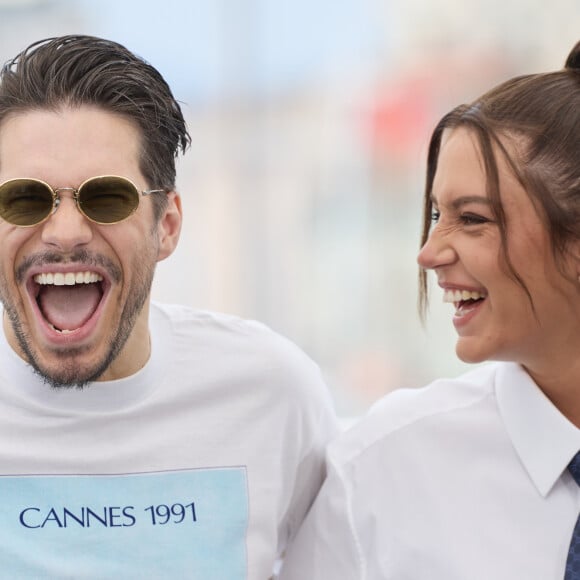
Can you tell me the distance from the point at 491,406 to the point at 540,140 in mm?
416

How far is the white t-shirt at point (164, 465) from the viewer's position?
55.1 inches

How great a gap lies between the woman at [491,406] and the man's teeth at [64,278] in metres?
0.48

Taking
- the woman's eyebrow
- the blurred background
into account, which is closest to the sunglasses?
the woman's eyebrow

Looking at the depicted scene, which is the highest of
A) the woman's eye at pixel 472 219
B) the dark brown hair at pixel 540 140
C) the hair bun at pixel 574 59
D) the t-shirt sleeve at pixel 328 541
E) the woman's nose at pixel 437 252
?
the hair bun at pixel 574 59

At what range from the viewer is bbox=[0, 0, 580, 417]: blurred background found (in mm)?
3240

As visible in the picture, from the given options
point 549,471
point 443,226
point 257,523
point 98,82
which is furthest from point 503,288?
point 98,82

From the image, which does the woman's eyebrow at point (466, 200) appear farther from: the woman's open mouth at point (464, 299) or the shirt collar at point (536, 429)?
the shirt collar at point (536, 429)

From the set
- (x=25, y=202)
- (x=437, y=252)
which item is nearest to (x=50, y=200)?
(x=25, y=202)

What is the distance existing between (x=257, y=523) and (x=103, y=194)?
548 millimetres

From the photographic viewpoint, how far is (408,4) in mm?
3340

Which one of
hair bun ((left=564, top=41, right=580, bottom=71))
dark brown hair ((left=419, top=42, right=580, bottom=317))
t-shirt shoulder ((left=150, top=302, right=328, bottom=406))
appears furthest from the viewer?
t-shirt shoulder ((left=150, top=302, right=328, bottom=406))

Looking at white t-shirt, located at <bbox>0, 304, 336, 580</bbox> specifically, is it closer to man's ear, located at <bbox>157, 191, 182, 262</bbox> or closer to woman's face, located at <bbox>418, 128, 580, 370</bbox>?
man's ear, located at <bbox>157, 191, 182, 262</bbox>

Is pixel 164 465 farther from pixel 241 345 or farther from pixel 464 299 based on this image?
pixel 464 299

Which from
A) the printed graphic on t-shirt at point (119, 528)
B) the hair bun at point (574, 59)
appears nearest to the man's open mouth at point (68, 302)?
the printed graphic on t-shirt at point (119, 528)
